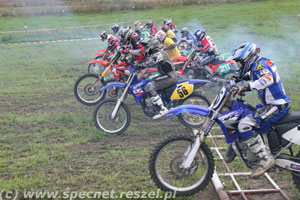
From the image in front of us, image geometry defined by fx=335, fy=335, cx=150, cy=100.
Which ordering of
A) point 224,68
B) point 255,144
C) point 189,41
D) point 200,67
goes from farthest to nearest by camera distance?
point 189,41
point 200,67
point 224,68
point 255,144

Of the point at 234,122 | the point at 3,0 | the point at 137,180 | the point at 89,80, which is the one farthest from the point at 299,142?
the point at 3,0

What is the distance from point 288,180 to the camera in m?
5.34

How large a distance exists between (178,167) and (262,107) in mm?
1481

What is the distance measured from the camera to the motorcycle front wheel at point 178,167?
4.76 m

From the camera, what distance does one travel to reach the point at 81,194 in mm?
5016

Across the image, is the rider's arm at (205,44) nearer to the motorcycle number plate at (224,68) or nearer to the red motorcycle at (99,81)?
the motorcycle number plate at (224,68)

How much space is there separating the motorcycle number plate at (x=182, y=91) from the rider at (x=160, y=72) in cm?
20

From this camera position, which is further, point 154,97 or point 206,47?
point 206,47

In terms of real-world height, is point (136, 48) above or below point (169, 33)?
above

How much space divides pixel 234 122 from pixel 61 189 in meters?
2.79

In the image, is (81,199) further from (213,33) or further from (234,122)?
(213,33)

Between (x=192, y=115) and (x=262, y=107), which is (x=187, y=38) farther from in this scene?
(x=262, y=107)

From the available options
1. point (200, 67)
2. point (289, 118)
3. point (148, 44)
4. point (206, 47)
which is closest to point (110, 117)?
point (148, 44)

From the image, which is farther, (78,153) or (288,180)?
(78,153)
